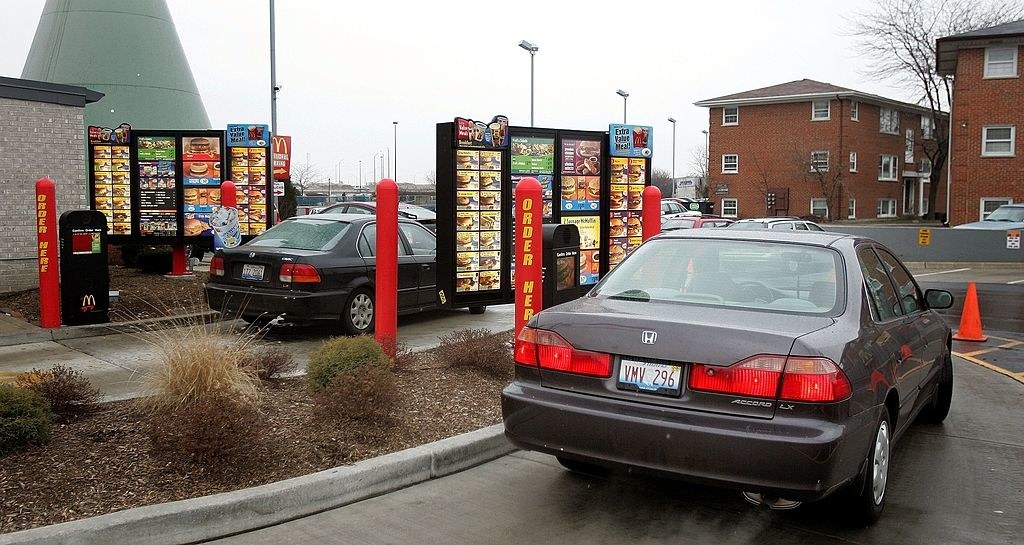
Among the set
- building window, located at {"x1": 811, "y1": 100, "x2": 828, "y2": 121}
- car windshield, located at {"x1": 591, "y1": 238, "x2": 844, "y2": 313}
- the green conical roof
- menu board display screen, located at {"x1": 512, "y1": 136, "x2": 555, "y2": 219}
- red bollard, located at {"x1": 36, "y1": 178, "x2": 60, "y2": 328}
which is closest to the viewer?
car windshield, located at {"x1": 591, "y1": 238, "x2": 844, "y2": 313}

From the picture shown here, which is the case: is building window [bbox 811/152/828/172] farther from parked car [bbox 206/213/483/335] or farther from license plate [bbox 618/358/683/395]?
license plate [bbox 618/358/683/395]

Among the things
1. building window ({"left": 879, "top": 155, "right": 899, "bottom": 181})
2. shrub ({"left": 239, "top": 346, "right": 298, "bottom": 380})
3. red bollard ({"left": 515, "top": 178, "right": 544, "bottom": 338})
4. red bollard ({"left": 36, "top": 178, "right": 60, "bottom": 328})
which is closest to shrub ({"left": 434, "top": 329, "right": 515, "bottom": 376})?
red bollard ({"left": 515, "top": 178, "right": 544, "bottom": 338})

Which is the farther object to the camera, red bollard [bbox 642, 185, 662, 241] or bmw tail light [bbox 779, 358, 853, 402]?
red bollard [bbox 642, 185, 662, 241]

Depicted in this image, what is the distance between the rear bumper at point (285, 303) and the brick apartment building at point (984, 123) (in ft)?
99.6

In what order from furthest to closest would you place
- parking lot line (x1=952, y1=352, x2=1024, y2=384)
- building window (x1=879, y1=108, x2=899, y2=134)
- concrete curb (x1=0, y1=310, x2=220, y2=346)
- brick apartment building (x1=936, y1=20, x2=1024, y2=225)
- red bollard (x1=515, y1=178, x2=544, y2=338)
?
building window (x1=879, y1=108, x2=899, y2=134), brick apartment building (x1=936, y1=20, x2=1024, y2=225), concrete curb (x1=0, y1=310, x2=220, y2=346), parking lot line (x1=952, y1=352, x2=1024, y2=384), red bollard (x1=515, y1=178, x2=544, y2=338)

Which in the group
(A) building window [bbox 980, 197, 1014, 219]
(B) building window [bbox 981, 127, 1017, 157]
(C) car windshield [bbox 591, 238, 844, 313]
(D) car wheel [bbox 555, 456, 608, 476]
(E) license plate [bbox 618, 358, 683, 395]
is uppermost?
(B) building window [bbox 981, 127, 1017, 157]

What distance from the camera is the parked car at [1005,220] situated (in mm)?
26750

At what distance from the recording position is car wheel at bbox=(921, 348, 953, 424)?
6922 millimetres

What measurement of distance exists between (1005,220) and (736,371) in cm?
2752

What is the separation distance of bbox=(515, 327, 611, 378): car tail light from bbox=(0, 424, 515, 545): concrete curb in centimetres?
108

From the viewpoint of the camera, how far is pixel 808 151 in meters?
46.2

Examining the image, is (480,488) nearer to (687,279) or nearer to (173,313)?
(687,279)

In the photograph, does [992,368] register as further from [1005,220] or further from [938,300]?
[1005,220]

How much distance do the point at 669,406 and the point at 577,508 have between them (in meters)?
A: 1.03
